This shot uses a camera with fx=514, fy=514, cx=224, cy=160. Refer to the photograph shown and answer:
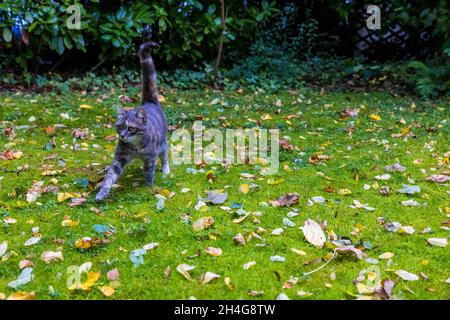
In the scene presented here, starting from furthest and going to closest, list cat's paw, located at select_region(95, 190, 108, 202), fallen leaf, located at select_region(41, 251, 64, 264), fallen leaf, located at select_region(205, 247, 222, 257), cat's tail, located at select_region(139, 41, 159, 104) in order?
cat's tail, located at select_region(139, 41, 159, 104) → cat's paw, located at select_region(95, 190, 108, 202) → fallen leaf, located at select_region(205, 247, 222, 257) → fallen leaf, located at select_region(41, 251, 64, 264)

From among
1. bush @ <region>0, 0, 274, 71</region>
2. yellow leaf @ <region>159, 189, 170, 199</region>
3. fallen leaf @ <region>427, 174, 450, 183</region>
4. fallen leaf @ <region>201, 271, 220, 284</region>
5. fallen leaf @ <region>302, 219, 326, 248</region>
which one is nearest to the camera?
fallen leaf @ <region>201, 271, 220, 284</region>

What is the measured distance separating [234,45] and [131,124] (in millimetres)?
7745

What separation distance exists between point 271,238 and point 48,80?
25.8 ft

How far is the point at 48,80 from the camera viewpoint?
1063cm

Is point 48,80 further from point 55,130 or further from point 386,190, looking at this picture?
point 386,190

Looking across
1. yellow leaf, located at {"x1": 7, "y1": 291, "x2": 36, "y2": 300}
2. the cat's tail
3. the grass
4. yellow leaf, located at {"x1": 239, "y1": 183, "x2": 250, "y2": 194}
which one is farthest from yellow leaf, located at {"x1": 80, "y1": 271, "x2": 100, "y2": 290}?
the cat's tail

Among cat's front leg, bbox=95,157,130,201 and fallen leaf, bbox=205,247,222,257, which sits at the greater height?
cat's front leg, bbox=95,157,130,201

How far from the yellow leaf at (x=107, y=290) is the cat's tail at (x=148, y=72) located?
3.04m

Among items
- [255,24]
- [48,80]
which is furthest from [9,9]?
[255,24]

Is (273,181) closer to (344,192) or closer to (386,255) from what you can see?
(344,192)

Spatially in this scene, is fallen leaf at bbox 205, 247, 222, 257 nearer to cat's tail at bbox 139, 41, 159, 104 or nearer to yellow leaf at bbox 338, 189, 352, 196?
yellow leaf at bbox 338, 189, 352, 196

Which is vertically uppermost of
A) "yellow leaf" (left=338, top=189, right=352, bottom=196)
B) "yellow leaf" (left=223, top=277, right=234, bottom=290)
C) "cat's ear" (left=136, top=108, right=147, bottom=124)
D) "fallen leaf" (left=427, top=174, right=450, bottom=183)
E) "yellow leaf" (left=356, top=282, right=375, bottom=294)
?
"cat's ear" (left=136, top=108, right=147, bottom=124)

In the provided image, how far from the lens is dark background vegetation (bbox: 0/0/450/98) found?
33.7 ft

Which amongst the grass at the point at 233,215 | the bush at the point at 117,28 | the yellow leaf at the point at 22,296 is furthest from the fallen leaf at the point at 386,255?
the bush at the point at 117,28
